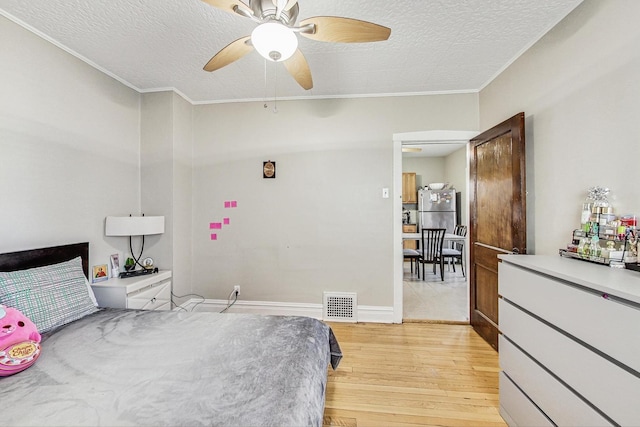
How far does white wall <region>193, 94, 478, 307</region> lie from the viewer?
117 inches

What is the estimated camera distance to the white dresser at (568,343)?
0.94 metres

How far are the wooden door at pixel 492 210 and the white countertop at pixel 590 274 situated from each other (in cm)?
58

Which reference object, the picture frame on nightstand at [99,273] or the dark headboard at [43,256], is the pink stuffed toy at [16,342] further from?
the picture frame on nightstand at [99,273]

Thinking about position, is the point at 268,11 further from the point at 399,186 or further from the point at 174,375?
the point at 399,186

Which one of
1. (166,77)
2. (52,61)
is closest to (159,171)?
(166,77)

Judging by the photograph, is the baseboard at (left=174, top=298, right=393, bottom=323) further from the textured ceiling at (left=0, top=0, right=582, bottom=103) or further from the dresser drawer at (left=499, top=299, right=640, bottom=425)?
the textured ceiling at (left=0, top=0, right=582, bottom=103)

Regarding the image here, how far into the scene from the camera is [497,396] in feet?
5.86

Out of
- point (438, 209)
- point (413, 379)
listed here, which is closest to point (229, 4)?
point (413, 379)

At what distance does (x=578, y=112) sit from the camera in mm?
1661

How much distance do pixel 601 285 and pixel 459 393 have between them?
50.4 inches

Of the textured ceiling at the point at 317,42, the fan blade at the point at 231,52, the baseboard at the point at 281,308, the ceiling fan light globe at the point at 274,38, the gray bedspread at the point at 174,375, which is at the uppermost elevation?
the textured ceiling at the point at 317,42

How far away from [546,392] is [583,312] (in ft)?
1.62

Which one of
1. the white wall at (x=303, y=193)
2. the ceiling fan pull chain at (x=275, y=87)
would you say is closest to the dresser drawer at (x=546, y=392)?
the white wall at (x=303, y=193)

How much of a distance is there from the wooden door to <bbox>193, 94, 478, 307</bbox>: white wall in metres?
0.61
